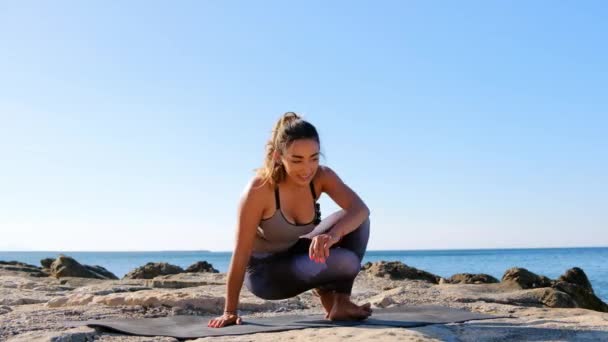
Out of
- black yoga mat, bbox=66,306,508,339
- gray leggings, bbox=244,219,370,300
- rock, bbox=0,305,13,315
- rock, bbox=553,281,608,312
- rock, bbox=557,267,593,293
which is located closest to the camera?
black yoga mat, bbox=66,306,508,339

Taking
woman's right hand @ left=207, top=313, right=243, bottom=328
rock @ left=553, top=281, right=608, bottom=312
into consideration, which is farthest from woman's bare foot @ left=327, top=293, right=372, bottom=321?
rock @ left=553, top=281, right=608, bottom=312

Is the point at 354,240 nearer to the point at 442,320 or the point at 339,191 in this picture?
the point at 339,191

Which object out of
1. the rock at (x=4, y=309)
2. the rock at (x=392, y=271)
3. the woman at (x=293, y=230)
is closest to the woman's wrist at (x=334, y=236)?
the woman at (x=293, y=230)

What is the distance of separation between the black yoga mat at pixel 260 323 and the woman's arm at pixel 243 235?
0.19 metres

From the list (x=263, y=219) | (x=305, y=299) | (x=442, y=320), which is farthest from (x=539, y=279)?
(x=263, y=219)

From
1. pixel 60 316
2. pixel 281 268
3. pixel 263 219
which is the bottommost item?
pixel 60 316

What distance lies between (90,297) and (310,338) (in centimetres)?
282

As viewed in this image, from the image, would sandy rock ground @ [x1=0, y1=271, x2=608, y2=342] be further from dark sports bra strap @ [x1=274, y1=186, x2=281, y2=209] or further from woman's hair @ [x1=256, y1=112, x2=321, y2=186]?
woman's hair @ [x1=256, y1=112, x2=321, y2=186]

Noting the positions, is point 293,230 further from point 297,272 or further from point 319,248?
point 319,248

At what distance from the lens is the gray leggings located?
4.08 meters

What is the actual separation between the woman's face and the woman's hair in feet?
0.09

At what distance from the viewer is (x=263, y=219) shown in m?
4.13

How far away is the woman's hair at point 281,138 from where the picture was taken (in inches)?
152

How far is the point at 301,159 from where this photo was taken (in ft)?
12.7
